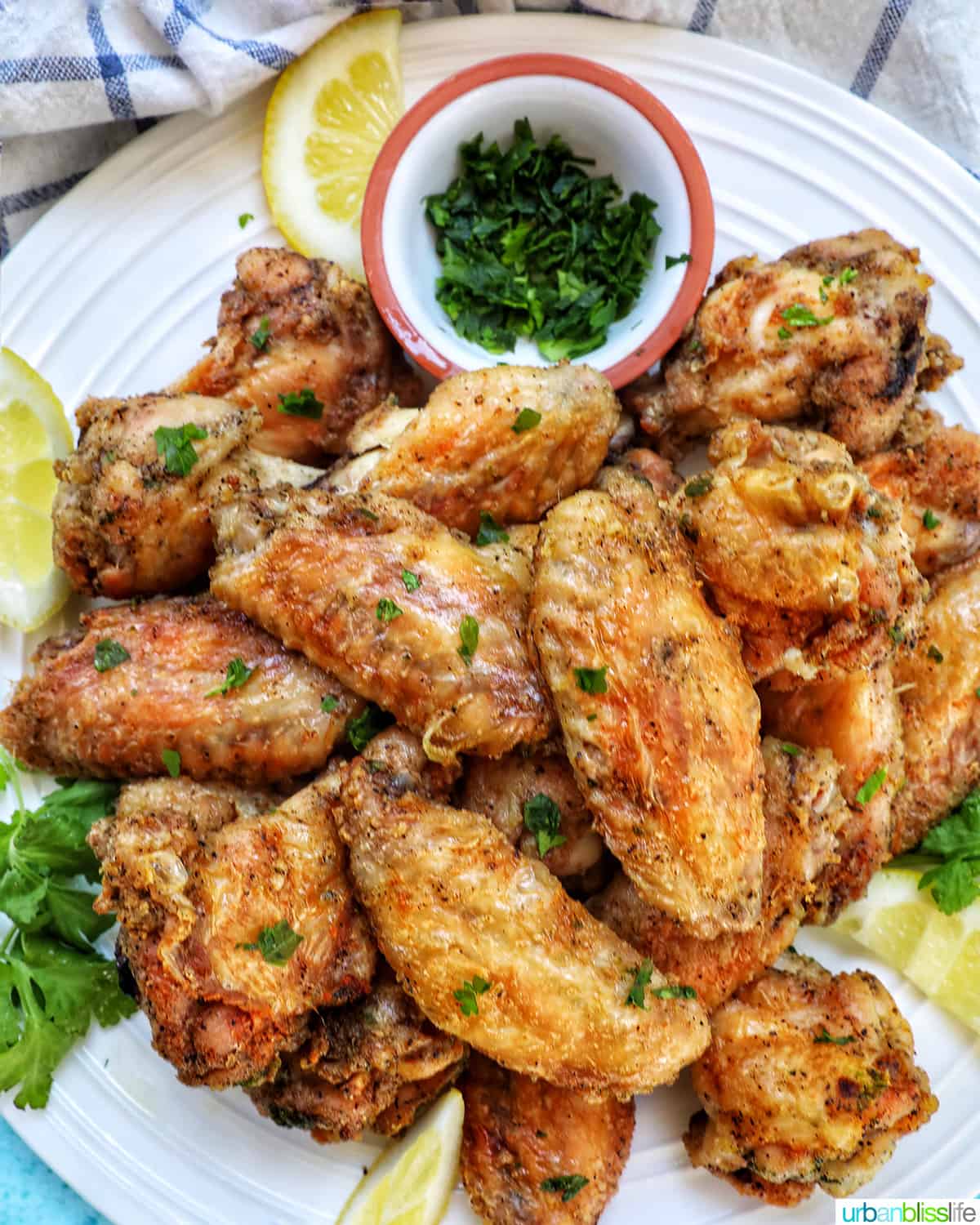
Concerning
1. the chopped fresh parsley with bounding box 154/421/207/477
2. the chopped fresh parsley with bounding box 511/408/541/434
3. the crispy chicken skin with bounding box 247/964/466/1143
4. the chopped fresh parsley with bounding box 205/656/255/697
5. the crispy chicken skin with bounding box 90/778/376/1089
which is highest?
the chopped fresh parsley with bounding box 511/408/541/434

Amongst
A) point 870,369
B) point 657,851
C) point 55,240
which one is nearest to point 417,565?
point 657,851

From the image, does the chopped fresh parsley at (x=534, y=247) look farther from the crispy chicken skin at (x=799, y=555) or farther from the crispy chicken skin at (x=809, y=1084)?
the crispy chicken skin at (x=809, y=1084)

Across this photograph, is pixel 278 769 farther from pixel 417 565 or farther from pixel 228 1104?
pixel 228 1104

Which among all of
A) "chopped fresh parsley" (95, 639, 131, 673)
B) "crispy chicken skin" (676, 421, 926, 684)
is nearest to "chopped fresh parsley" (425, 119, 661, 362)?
"crispy chicken skin" (676, 421, 926, 684)

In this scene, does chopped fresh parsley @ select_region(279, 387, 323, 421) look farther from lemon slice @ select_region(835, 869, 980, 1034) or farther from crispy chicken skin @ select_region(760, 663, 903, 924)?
lemon slice @ select_region(835, 869, 980, 1034)

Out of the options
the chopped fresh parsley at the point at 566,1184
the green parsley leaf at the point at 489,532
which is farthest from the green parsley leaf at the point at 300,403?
the chopped fresh parsley at the point at 566,1184

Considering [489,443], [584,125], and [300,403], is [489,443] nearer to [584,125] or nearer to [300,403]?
[300,403]
